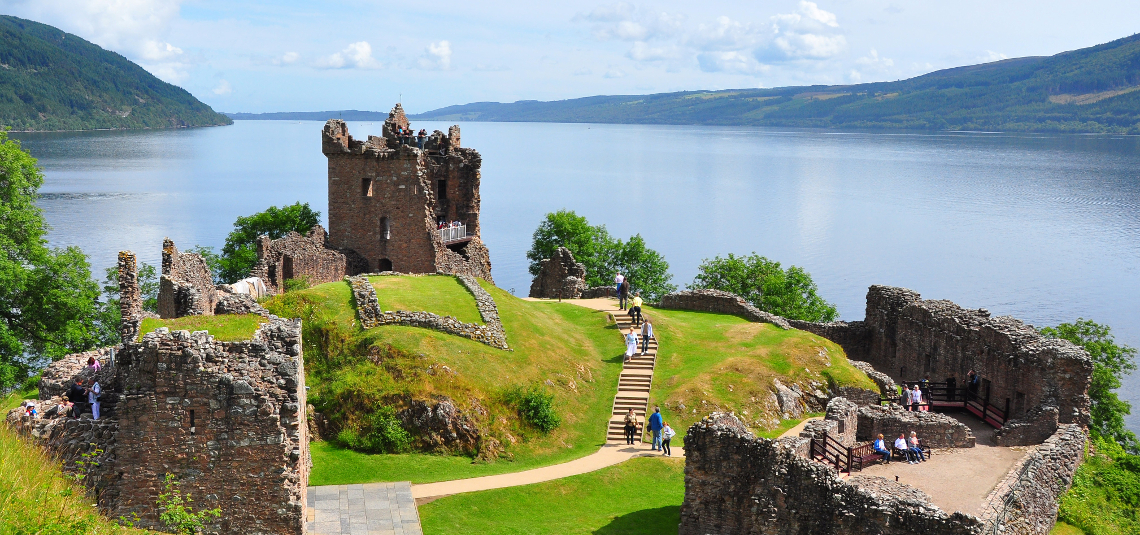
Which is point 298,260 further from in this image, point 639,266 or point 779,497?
point 639,266

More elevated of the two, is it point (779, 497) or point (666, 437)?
point (779, 497)

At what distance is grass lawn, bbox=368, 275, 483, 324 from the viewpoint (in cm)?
3756

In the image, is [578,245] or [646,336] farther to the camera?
[578,245]

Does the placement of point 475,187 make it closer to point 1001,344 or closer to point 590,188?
point 1001,344

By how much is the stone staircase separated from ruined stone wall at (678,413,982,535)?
751cm

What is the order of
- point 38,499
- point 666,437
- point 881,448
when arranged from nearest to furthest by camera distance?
point 38,499, point 881,448, point 666,437

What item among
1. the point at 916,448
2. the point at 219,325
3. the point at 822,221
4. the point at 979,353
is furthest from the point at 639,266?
the point at 822,221

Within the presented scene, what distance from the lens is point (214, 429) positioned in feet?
59.8

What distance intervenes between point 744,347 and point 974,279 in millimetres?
68953

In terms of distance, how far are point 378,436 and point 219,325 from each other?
11891mm

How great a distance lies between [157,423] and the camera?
18031 mm

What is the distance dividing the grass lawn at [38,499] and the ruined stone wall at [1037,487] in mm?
19389

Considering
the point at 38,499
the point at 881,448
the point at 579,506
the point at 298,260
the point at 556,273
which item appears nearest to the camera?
the point at 38,499

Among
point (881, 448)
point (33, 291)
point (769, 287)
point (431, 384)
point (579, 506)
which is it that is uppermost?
point (33, 291)
